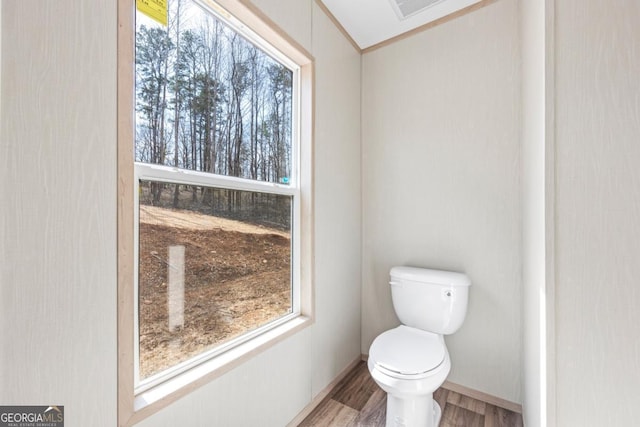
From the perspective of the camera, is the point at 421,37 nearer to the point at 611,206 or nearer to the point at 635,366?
the point at 611,206

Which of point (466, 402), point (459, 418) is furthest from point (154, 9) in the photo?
point (466, 402)

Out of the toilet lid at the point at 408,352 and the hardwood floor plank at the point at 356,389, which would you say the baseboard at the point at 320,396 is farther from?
the toilet lid at the point at 408,352

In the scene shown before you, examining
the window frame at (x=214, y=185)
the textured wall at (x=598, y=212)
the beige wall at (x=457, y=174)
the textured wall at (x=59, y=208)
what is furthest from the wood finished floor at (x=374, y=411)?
the textured wall at (x=59, y=208)

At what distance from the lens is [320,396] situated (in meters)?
1.73

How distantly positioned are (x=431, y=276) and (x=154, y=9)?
1.80 meters

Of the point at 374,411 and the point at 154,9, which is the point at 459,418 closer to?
the point at 374,411

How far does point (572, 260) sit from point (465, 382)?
1288 mm

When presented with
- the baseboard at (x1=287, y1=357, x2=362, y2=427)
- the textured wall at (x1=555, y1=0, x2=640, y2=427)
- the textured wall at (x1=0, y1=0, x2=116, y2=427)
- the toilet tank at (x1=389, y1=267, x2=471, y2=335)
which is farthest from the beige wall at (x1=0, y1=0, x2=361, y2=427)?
the textured wall at (x1=555, y1=0, x2=640, y2=427)

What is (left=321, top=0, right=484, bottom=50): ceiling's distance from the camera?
5.68 ft

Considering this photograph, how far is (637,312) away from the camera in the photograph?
2.85 ft

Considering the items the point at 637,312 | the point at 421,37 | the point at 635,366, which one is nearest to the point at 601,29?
the point at 637,312

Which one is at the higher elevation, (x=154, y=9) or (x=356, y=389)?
(x=154, y=9)

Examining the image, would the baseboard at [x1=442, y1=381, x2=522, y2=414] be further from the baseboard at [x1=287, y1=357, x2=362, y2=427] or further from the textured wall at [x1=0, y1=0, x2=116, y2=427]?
the textured wall at [x1=0, y1=0, x2=116, y2=427]

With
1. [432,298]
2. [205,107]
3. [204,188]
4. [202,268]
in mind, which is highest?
[205,107]
